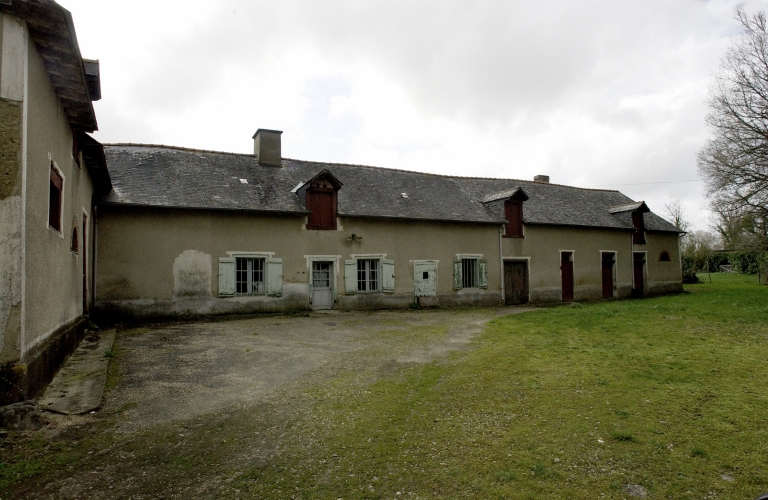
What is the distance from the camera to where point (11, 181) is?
4516 millimetres

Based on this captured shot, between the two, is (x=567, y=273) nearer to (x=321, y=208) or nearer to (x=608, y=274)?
(x=608, y=274)

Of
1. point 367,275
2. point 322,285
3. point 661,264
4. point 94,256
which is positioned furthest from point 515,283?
point 94,256

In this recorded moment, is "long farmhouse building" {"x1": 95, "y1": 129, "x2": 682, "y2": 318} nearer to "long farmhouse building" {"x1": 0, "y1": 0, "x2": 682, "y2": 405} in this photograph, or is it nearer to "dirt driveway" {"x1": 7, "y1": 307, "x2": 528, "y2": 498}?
"long farmhouse building" {"x1": 0, "y1": 0, "x2": 682, "y2": 405}

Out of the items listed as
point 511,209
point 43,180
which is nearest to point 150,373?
point 43,180

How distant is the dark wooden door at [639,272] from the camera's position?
21.4 meters

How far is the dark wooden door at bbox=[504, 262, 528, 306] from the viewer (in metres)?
17.9

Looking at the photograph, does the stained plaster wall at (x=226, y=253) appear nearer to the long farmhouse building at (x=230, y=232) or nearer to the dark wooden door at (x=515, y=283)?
the long farmhouse building at (x=230, y=232)

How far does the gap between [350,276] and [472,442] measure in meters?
11.1

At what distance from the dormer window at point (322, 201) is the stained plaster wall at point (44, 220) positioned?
7.46m

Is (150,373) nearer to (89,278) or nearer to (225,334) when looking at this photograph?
(225,334)

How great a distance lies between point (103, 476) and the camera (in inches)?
137

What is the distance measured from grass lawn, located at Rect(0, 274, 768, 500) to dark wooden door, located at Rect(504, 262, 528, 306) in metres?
11.0

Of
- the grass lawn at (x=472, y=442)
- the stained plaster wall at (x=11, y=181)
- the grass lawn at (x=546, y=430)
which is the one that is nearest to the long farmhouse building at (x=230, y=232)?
the stained plaster wall at (x=11, y=181)

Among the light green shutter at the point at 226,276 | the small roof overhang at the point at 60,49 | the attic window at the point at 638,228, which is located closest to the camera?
the small roof overhang at the point at 60,49
